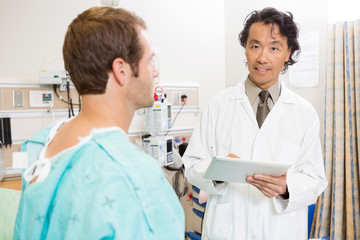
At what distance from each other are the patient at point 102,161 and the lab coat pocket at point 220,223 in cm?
59

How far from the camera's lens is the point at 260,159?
3.90 feet

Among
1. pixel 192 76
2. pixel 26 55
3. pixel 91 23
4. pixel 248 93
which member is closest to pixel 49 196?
pixel 91 23

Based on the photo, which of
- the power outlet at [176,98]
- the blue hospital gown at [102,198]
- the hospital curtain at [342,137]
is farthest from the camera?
the power outlet at [176,98]

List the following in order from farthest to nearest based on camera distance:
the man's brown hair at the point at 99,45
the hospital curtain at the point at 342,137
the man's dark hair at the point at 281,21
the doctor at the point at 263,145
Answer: the hospital curtain at the point at 342,137 → the man's dark hair at the point at 281,21 → the doctor at the point at 263,145 → the man's brown hair at the point at 99,45

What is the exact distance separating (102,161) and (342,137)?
6.40ft

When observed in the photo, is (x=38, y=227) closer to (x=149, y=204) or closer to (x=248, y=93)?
(x=149, y=204)

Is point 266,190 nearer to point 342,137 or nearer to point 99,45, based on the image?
point 99,45

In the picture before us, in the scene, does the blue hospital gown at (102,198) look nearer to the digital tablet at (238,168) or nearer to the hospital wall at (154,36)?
the digital tablet at (238,168)

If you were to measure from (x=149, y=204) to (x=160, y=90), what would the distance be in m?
2.10

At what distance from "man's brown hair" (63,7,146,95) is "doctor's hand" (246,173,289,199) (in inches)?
24.8

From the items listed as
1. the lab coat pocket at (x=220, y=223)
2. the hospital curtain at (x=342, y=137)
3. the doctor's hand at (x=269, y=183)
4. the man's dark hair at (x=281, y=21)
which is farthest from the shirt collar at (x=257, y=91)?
the hospital curtain at (x=342, y=137)

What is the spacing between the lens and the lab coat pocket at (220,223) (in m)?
1.15

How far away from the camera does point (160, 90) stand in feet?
8.52

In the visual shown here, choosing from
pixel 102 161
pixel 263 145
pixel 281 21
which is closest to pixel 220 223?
pixel 263 145
